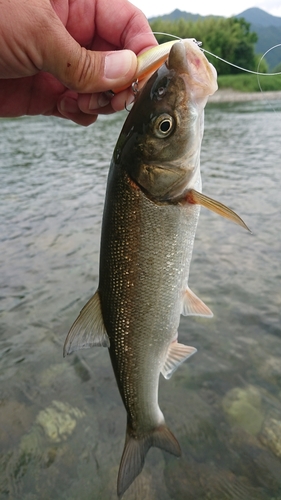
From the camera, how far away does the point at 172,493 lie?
136 inches

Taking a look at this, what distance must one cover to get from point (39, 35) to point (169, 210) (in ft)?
4.05

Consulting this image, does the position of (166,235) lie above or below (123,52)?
below

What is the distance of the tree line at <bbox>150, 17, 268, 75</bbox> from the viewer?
216ft


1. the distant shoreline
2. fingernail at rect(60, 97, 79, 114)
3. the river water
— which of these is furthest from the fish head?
the distant shoreline

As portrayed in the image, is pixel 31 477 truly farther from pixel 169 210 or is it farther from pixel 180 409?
pixel 169 210

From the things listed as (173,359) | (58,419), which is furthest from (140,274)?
(58,419)

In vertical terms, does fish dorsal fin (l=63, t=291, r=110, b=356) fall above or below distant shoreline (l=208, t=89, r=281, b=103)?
below

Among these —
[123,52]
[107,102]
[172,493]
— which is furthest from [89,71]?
[172,493]

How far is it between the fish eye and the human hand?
47 centimetres

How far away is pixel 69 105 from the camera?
327 cm

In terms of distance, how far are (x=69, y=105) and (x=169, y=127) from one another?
1514mm

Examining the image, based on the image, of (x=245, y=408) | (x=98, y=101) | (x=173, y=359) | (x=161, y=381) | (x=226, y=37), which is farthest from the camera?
(x=226, y=37)

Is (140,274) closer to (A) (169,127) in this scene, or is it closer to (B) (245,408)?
(A) (169,127)

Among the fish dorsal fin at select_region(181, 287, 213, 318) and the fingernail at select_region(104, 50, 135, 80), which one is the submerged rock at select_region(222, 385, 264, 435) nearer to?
the fish dorsal fin at select_region(181, 287, 213, 318)
